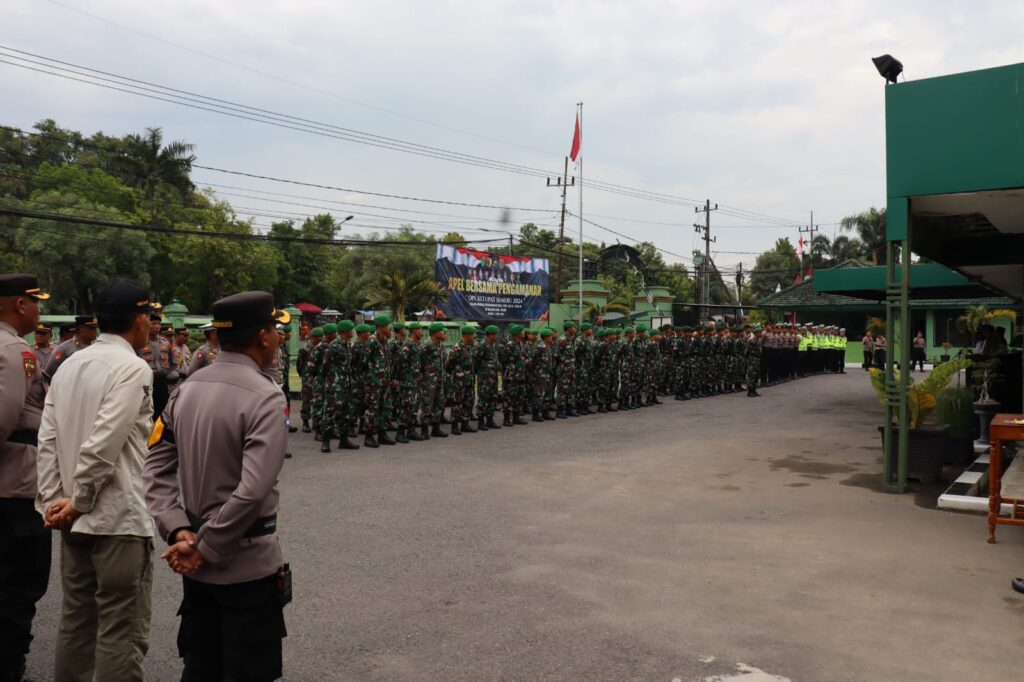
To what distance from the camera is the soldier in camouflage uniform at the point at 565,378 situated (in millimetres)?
14586

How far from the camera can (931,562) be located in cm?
548

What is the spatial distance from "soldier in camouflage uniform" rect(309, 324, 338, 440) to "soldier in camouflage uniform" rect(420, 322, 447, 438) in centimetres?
144

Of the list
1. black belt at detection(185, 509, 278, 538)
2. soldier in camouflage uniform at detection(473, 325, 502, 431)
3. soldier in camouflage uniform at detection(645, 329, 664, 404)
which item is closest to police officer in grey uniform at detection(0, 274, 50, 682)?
black belt at detection(185, 509, 278, 538)

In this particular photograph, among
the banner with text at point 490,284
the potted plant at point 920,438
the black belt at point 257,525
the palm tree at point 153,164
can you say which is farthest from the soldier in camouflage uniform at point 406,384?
the palm tree at point 153,164

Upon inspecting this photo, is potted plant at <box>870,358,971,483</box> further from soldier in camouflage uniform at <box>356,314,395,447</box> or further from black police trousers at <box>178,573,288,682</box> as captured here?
black police trousers at <box>178,573,288,682</box>

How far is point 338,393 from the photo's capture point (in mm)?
10742

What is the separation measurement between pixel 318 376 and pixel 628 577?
7.04 metres

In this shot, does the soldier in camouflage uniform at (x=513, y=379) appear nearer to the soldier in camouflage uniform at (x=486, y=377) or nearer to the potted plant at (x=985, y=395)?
the soldier in camouflage uniform at (x=486, y=377)

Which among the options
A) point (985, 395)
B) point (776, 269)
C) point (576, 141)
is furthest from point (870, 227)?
point (985, 395)

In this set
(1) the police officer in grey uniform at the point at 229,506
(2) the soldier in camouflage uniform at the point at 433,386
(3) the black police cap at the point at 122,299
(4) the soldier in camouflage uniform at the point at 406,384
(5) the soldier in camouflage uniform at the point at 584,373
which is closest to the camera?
(1) the police officer in grey uniform at the point at 229,506

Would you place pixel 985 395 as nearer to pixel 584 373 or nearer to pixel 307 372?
pixel 584 373

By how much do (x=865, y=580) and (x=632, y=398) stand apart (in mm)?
11876

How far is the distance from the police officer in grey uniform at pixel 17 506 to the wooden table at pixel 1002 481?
599 centimetres

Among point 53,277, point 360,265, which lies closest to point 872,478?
point 53,277
